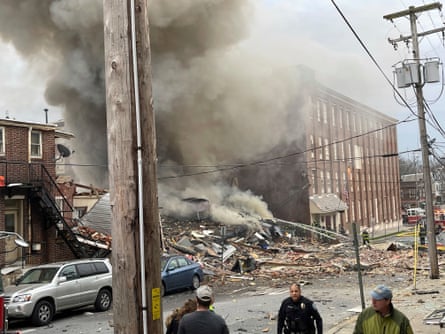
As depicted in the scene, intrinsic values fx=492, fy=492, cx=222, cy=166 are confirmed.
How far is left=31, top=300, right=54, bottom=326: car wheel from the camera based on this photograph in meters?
9.61

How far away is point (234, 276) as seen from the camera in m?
17.0

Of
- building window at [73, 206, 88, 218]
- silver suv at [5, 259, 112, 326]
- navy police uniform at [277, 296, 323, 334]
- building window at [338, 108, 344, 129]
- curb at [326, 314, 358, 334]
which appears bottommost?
curb at [326, 314, 358, 334]

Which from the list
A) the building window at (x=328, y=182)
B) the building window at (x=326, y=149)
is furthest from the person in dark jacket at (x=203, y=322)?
the building window at (x=326, y=149)

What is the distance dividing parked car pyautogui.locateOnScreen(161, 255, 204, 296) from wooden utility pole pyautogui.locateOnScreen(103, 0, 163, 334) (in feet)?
34.3

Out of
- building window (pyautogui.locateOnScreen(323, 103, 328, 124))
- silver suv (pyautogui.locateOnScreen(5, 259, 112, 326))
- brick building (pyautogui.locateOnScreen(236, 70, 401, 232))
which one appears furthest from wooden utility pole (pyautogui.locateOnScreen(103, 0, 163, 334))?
building window (pyautogui.locateOnScreen(323, 103, 328, 124))

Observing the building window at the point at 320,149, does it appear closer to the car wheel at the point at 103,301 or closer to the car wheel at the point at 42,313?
the car wheel at the point at 103,301

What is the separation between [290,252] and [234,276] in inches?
295

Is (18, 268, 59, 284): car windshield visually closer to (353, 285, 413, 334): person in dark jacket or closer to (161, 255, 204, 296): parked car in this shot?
(161, 255, 204, 296): parked car

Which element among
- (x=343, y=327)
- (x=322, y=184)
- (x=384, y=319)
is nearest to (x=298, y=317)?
(x=384, y=319)

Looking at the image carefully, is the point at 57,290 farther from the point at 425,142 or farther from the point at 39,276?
the point at 425,142

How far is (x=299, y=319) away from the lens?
499 cm

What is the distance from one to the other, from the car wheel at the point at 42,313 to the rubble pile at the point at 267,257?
6770 mm

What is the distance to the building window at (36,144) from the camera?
1560 centimetres

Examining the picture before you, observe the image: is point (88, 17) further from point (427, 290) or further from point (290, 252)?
point (427, 290)
